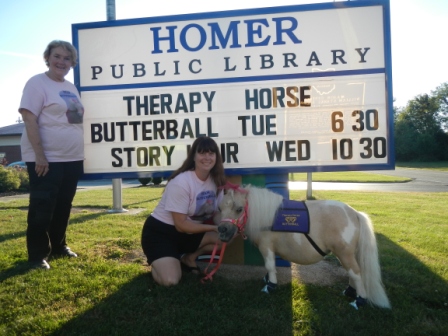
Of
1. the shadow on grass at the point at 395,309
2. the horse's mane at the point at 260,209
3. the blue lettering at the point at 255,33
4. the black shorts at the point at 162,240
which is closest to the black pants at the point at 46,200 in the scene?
the black shorts at the point at 162,240

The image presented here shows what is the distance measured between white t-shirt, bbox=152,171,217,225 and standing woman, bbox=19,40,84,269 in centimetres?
109

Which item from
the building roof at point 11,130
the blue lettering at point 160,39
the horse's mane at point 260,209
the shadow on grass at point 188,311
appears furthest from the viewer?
the building roof at point 11,130

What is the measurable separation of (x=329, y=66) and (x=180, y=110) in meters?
1.66

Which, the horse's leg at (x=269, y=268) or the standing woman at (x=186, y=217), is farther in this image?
the standing woman at (x=186, y=217)

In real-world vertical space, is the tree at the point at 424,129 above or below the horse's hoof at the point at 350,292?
above

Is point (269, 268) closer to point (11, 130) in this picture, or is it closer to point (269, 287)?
point (269, 287)

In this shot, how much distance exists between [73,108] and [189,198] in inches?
62.5

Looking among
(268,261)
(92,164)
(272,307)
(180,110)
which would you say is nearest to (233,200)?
(268,261)

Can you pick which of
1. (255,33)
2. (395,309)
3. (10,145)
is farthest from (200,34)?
(10,145)

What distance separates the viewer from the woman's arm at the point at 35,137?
11.4 ft

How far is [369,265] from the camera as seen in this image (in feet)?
9.35

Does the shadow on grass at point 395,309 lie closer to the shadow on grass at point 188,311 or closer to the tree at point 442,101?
the shadow on grass at point 188,311

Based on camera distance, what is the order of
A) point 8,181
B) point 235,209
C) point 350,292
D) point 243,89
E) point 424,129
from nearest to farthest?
point 235,209, point 350,292, point 243,89, point 8,181, point 424,129

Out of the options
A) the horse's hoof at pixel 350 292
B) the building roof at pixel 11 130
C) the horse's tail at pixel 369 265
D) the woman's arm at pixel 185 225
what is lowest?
the horse's hoof at pixel 350 292
